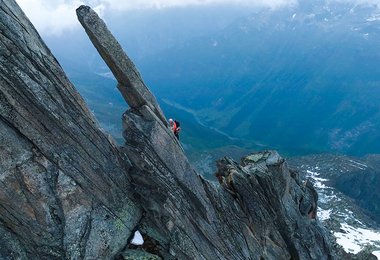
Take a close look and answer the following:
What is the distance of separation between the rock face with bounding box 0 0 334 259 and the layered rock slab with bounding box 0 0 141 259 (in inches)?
2.0

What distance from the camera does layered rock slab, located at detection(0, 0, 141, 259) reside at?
22469mm

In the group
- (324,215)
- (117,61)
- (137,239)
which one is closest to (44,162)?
(137,239)

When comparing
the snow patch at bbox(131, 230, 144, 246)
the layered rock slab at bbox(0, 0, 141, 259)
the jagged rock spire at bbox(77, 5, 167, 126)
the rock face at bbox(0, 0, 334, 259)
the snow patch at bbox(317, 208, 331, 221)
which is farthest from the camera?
the snow patch at bbox(317, 208, 331, 221)

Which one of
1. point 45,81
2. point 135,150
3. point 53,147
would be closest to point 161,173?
point 135,150

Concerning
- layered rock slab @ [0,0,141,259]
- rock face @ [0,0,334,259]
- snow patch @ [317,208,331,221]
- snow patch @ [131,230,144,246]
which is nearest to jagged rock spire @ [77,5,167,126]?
rock face @ [0,0,334,259]

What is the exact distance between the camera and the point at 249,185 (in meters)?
34.7

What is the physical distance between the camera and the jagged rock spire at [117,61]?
2616 centimetres

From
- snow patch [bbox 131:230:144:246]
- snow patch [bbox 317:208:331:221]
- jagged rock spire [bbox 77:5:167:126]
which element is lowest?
snow patch [bbox 131:230:144:246]

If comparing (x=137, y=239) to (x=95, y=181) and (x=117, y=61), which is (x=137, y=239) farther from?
(x=117, y=61)

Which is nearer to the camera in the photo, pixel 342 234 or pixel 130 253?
pixel 130 253

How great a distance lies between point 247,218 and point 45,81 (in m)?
18.7

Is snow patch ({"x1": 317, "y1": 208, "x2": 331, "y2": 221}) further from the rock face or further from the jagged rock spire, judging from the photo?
the jagged rock spire

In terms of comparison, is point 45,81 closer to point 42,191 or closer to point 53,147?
point 53,147

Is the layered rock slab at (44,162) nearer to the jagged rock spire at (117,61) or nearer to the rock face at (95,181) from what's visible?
the rock face at (95,181)
